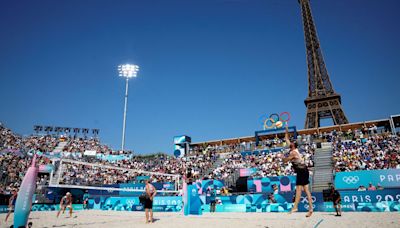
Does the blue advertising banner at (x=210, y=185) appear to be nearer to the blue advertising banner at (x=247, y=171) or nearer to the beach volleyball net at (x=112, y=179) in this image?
the beach volleyball net at (x=112, y=179)

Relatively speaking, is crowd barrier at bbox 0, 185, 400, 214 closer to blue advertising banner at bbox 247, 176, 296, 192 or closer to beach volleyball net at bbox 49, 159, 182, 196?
beach volleyball net at bbox 49, 159, 182, 196

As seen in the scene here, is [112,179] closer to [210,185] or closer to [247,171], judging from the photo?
[210,185]

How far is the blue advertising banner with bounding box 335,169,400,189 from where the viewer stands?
18641mm

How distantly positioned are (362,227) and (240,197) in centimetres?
1191

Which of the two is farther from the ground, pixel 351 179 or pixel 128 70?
pixel 128 70

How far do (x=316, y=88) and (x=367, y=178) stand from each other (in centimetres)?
3324

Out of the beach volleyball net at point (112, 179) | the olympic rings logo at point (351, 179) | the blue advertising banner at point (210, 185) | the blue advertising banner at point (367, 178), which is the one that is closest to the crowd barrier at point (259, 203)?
the beach volleyball net at point (112, 179)

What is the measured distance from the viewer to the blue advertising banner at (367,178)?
61.2 feet

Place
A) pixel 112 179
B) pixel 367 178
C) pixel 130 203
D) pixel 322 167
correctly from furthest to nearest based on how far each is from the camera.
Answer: pixel 112 179, pixel 322 167, pixel 130 203, pixel 367 178

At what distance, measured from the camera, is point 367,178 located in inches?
765

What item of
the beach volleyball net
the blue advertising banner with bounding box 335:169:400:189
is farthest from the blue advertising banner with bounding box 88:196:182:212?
the blue advertising banner with bounding box 335:169:400:189

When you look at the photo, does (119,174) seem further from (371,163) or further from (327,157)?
(371,163)

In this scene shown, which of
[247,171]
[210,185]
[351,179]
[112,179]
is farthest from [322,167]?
[112,179]

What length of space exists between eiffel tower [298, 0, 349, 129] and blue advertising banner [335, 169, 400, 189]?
2420 centimetres
